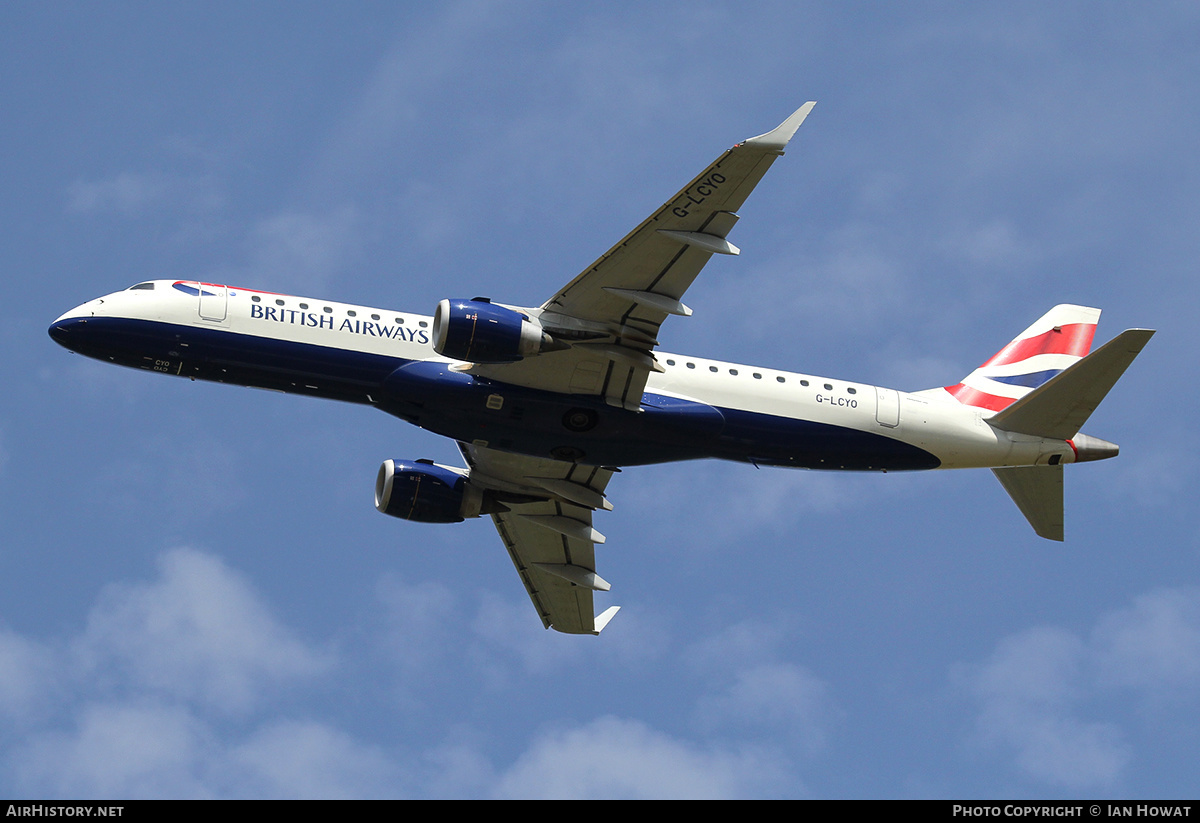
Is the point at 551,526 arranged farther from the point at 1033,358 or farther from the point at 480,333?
the point at 1033,358

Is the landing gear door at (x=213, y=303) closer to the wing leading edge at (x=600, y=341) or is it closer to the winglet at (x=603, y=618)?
the wing leading edge at (x=600, y=341)

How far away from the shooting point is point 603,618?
54219 mm

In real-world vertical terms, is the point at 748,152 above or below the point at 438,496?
above

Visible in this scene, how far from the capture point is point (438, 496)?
49.2 m

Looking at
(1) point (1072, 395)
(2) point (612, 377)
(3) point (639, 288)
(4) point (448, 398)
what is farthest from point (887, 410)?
(4) point (448, 398)

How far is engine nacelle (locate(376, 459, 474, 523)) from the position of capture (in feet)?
161

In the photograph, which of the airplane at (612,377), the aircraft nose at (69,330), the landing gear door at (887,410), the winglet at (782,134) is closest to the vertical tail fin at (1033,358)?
the airplane at (612,377)

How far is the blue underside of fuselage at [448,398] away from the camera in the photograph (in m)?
42.2

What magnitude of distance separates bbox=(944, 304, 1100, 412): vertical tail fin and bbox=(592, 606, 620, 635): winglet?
16.1 metres

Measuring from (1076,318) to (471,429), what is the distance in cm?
2449

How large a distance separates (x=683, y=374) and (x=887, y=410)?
727cm
